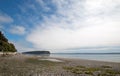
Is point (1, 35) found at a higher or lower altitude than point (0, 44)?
higher

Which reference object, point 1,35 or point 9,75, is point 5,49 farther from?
point 9,75

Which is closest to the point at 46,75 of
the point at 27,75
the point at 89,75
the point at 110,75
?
the point at 27,75

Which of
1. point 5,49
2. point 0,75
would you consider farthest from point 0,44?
point 0,75

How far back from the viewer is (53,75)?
18.2 meters

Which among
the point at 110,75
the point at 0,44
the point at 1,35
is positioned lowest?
the point at 110,75

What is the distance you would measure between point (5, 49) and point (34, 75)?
7655cm

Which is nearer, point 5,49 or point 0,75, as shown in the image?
point 0,75

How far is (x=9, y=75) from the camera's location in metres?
17.2

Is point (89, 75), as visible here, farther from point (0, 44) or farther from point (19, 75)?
point (0, 44)

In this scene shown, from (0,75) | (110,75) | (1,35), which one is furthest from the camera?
(1,35)

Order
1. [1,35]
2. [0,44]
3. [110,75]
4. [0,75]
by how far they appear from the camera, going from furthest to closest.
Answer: [1,35], [0,44], [110,75], [0,75]

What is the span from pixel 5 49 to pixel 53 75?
7685 cm

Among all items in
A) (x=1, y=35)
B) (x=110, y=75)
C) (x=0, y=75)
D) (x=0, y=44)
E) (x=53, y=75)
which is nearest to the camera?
(x=0, y=75)

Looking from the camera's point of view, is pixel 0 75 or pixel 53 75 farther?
pixel 53 75
